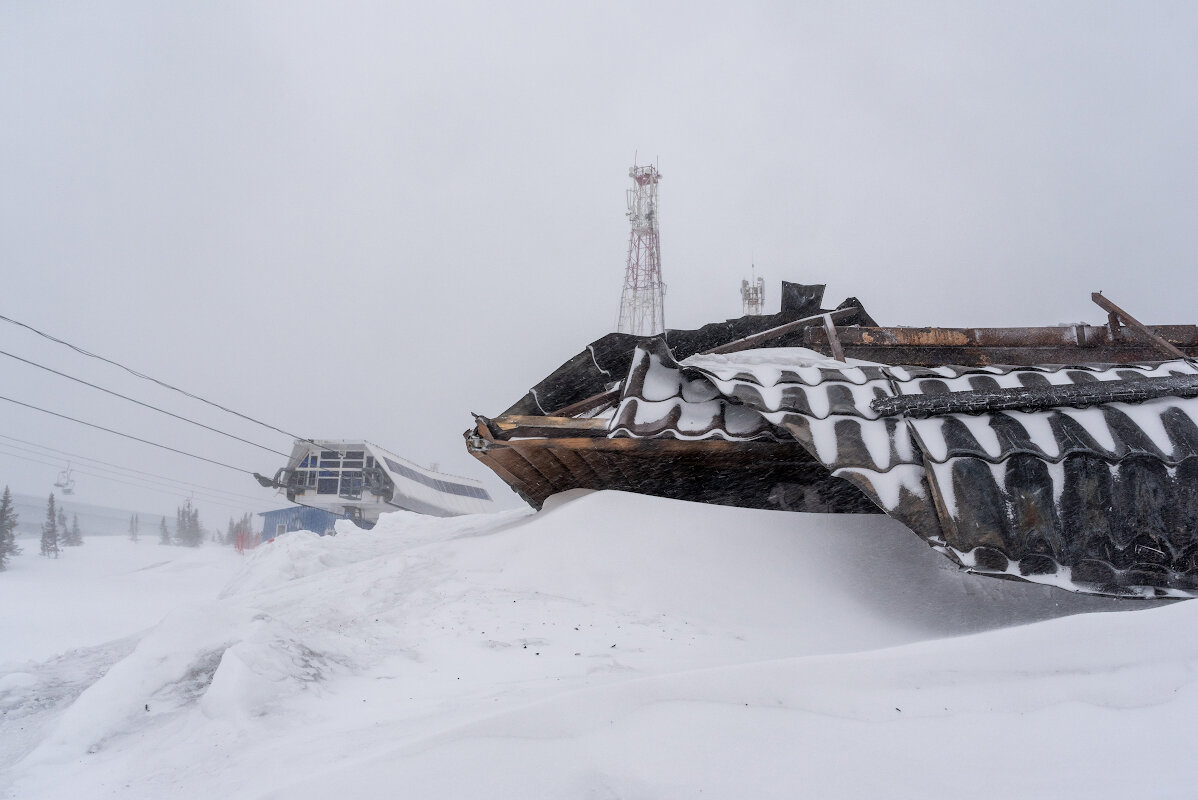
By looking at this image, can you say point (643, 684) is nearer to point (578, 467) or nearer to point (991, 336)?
point (578, 467)

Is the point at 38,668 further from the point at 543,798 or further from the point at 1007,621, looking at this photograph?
the point at 1007,621

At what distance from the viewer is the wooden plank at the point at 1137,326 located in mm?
4742

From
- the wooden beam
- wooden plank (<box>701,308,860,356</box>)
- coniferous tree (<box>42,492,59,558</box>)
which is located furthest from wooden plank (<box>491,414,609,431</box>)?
coniferous tree (<box>42,492,59,558</box>)

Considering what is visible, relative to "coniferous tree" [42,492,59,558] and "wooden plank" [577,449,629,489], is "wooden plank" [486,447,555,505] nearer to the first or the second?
"wooden plank" [577,449,629,489]

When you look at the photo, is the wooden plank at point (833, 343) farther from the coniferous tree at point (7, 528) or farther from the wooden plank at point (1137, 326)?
the coniferous tree at point (7, 528)

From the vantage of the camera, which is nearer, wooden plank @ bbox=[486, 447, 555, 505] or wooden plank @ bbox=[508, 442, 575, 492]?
wooden plank @ bbox=[508, 442, 575, 492]

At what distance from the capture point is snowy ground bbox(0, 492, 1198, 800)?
1.36 metres

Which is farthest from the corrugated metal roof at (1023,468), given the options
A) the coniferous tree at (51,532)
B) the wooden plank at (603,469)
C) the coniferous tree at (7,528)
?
the coniferous tree at (51,532)

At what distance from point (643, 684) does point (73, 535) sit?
3541 cm

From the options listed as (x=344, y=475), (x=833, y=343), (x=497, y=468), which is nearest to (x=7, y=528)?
(x=344, y=475)

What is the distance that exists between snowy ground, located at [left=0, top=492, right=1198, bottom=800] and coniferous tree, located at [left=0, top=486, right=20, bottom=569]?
798 inches

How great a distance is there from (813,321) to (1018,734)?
4.54 meters

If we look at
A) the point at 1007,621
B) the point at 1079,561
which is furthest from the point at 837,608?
the point at 1079,561

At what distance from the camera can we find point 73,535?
2742 centimetres
